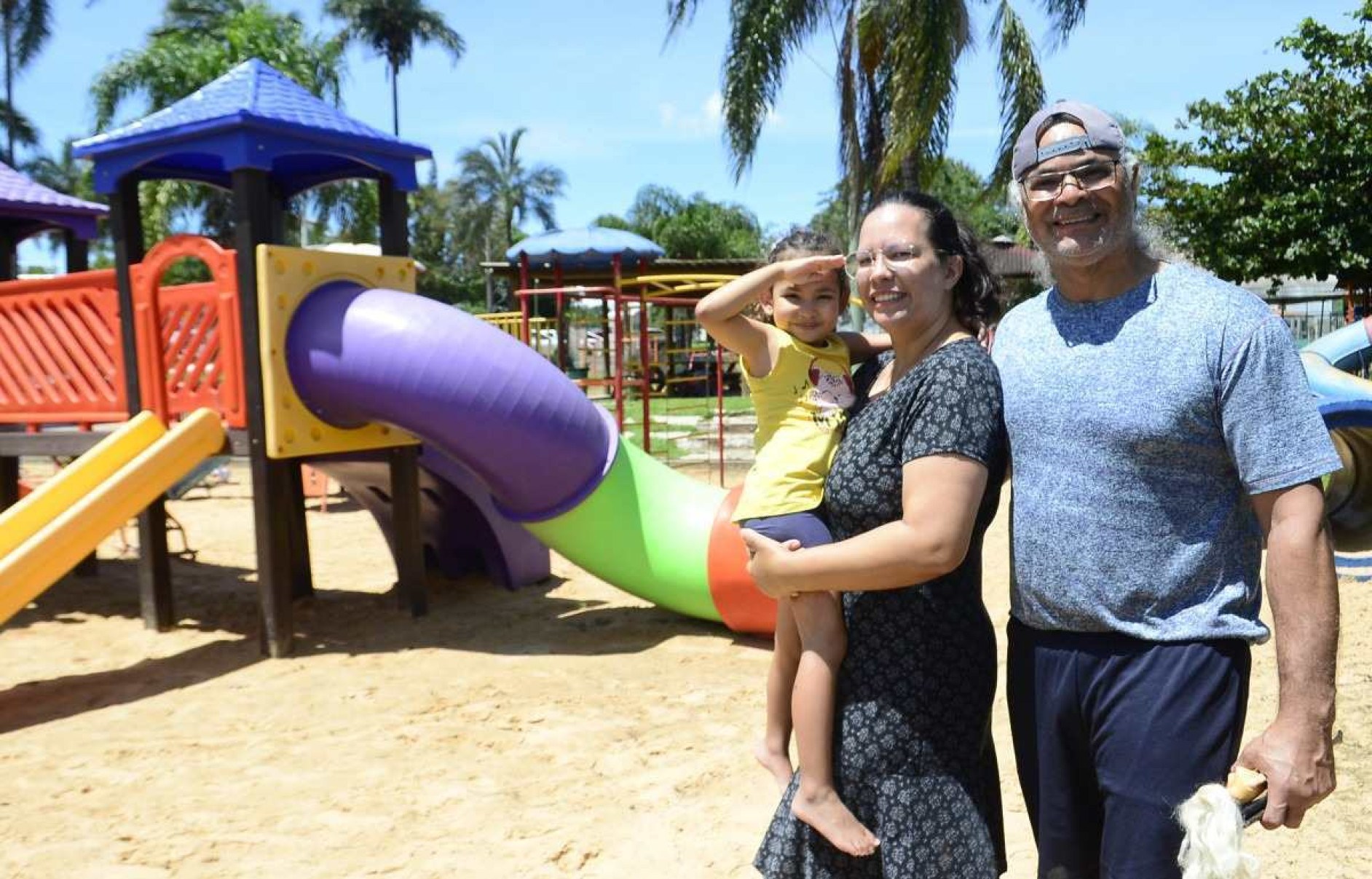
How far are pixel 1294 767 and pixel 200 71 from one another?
2509 centimetres

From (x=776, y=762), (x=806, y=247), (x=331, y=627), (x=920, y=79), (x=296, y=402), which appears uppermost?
(x=920, y=79)

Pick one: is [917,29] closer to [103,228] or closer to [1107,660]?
[1107,660]

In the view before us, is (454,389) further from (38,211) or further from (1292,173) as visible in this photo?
(1292,173)

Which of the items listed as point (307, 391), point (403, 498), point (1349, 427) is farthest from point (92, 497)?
point (1349, 427)

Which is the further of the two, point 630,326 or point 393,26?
point 393,26

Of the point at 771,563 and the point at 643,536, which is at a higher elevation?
the point at 771,563

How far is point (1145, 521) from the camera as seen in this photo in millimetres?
1759

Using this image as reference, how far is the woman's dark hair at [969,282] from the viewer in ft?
6.56

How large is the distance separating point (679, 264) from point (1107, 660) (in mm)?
23542

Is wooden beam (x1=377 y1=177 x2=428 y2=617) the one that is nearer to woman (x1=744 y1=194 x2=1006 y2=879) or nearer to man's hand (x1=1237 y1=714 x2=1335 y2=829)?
woman (x1=744 y1=194 x2=1006 y2=879)

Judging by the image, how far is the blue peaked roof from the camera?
19.9 feet

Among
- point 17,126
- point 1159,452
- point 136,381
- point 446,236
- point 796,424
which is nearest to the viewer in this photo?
point 1159,452

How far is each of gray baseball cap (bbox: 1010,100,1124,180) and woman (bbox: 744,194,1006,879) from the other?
0.17 meters

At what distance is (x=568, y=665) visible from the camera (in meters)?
5.80
